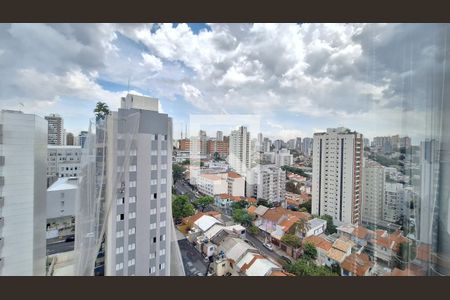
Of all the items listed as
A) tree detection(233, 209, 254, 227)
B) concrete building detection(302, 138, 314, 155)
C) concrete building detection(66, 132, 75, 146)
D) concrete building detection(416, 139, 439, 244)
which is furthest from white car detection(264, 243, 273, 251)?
concrete building detection(66, 132, 75, 146)

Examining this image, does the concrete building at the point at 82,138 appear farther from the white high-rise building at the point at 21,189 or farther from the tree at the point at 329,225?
the tree at the point at 329,225

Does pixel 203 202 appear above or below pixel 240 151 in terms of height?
below

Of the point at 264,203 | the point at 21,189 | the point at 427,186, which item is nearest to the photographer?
the point at 427,186

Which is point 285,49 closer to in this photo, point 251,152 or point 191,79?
point 191,79

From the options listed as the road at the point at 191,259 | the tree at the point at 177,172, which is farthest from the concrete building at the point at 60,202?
the road at the point at 191,259

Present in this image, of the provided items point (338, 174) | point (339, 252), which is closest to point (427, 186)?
point (338, 174)

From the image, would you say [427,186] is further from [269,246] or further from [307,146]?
[269,246]

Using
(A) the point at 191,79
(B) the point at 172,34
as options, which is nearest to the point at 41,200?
(A) the point at 191,79
